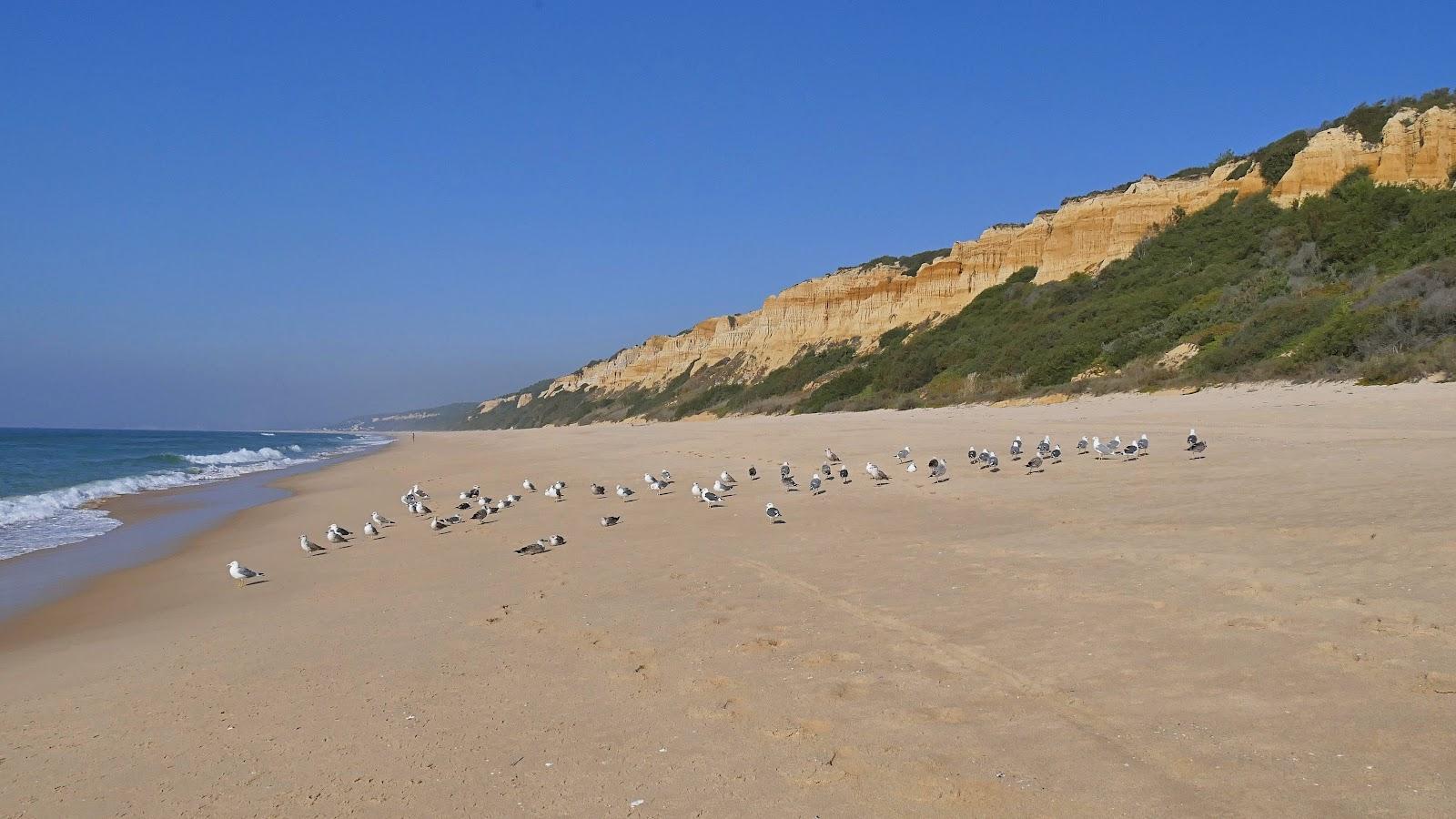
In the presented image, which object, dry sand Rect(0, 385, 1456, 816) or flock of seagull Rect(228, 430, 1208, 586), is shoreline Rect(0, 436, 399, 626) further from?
flock of seagull Rect(228, 430, 1208, 586)

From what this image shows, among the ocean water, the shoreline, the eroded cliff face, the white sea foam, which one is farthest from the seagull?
the eroded cliff face

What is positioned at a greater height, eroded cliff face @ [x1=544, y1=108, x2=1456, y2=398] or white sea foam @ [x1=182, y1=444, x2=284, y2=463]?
eroded cliff face @ [x1=544, y1=108, x2=1456, y2=398]

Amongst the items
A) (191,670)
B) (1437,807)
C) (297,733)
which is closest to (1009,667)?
(1437,807)

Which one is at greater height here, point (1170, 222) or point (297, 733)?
point (1170, 222)

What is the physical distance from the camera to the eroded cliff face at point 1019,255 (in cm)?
3550

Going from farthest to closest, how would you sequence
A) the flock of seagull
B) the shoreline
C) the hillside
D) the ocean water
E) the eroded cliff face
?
the eroded cliff face, the hillside, the ocean water, the flock of seagull, the shoreline

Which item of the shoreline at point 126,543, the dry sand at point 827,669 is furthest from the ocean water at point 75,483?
the dry sand at point 827,669

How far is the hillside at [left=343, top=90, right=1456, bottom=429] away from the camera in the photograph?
22.4 metres

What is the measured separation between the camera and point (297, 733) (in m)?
4.99

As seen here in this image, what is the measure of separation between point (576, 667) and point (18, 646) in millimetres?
5897

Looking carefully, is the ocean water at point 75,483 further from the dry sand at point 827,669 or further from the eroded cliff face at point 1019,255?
the eroded cliff face at point 1019,255

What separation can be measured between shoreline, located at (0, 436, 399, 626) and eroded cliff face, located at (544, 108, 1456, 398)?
42.5 meters

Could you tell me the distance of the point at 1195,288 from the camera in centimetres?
3366

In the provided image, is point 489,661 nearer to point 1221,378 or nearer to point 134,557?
point 134,557
